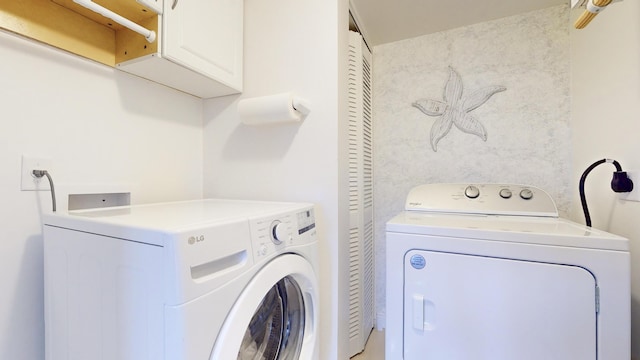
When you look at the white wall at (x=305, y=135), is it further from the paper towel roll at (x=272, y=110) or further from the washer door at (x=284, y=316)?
the washer door at (x=284, y=316)

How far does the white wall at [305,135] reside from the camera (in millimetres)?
1374

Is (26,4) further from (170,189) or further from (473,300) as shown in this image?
(473,300)

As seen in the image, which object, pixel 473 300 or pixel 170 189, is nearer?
pixel 473 300

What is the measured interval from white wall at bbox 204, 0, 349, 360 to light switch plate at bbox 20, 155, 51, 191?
2.54ft

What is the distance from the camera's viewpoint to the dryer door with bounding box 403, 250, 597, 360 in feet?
2.72

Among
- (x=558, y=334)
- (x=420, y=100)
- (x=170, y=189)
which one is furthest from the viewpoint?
(x=420, y=100)

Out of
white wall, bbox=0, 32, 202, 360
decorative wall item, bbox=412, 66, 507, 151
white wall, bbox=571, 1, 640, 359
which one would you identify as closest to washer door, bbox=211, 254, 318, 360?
white wall, bbox=0, 32, 202, 360

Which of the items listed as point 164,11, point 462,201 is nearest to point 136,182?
point 164,11

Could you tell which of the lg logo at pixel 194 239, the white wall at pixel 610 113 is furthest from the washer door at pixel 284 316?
the white wall at pixel 610 113

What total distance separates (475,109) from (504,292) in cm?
136

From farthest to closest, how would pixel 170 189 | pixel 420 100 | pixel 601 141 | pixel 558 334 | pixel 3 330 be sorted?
pixel 420 100, pixel 170 189, pixel 601 141, pixel 3 330, pixel 558 334

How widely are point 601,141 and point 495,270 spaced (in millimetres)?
973

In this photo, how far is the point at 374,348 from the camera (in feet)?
5.98

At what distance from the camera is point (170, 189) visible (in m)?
1.52
